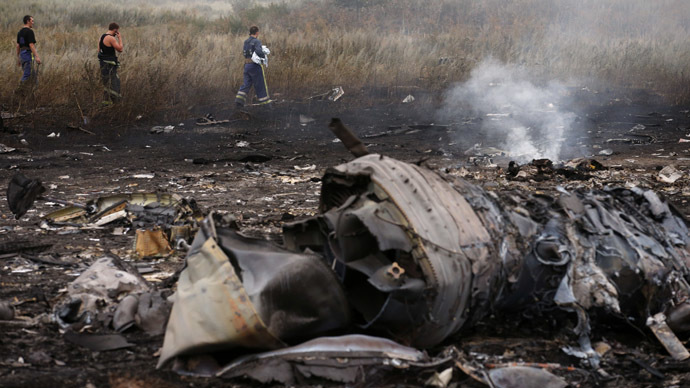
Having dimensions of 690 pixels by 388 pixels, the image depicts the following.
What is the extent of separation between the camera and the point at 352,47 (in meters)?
16.1

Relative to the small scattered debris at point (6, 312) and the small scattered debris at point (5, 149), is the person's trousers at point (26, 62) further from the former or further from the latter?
the small scattered debris at point (6, 312)

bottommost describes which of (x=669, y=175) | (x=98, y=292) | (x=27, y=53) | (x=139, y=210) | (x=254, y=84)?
(x=254, y=84)

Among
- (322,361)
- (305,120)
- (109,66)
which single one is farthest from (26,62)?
(322,361)

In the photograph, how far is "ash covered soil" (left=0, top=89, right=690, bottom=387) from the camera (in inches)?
113

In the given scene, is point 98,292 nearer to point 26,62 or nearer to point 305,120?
point 305,120

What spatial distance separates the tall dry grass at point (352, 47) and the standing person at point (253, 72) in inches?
32.9

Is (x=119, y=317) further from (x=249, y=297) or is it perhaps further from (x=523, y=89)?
(x=523, y=89)

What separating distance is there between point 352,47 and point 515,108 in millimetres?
4353

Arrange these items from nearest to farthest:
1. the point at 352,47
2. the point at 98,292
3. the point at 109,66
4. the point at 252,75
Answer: the point at 98,292, the point at 109,66, the point at 252,75, the point at 352,47

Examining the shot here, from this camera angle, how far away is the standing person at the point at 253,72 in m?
12.6

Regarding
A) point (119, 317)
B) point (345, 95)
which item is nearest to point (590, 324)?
point (119, 317)

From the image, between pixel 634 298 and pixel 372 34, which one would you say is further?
pixel 372 34

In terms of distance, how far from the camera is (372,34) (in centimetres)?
1766

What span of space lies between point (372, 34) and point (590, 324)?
15266 mm
